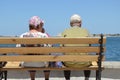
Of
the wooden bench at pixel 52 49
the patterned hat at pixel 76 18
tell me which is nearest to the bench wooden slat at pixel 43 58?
the wooden bench at pixel 52 49

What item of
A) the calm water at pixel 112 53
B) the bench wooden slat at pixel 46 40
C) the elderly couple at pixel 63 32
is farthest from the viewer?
the calm water at pixel 112 53

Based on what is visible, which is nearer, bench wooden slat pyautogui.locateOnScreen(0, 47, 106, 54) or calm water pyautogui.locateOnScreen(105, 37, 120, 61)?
bench wooden slat pyautogui.locateOnScreen(0, 47, 106, 54)

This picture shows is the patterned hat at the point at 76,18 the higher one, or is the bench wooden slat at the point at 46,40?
the patterned hat at the point at 76,18

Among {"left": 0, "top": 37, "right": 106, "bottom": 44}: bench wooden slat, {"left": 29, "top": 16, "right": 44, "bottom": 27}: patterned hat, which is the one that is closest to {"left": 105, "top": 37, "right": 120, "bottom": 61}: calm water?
{"left": 29, "top": 16, "right": 44, "bottom": 27}: patterned hat

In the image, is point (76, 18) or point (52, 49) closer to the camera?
point (52, 49)

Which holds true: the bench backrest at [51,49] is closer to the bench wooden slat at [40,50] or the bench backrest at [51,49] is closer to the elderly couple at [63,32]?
the bench wooden slat at [40,50]

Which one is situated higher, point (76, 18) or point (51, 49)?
point (76, 18)

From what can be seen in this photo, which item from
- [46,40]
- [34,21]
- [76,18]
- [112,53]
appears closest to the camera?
[46,40]

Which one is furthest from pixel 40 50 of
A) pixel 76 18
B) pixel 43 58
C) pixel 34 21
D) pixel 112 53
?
pixel 112 53

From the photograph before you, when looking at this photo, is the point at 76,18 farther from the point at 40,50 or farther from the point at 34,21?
the point at 40,50

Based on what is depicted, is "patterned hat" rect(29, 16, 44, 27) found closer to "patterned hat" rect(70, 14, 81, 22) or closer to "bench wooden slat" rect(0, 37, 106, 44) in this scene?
"bench wooden slat" rect(0, 37, 106, 44)

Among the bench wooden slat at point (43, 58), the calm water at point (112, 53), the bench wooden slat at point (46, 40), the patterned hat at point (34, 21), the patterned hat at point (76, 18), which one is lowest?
the calm water at point (112, 53)

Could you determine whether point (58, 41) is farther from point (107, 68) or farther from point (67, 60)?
point (107, 68)

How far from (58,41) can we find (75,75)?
222 centimetres
